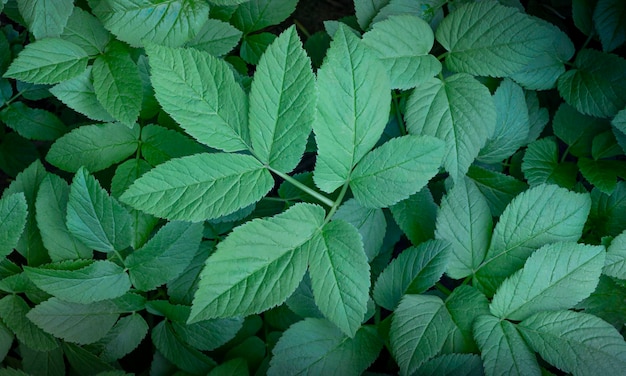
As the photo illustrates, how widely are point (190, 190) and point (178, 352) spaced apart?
1.64 ft

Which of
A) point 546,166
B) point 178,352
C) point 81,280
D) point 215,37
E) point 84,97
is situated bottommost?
point 178,352

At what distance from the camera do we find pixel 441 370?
1.19 metres

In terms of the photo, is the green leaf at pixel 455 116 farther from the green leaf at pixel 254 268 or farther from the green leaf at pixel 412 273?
the green leaf at pixel 254 268

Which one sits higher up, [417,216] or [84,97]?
[84,97]

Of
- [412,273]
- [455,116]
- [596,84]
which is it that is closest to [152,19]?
[455,116]

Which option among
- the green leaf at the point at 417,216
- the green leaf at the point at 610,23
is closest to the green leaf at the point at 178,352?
the green leaf at the point at 417,216

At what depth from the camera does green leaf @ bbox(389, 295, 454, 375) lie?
1156 mm

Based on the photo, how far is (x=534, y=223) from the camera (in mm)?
1232

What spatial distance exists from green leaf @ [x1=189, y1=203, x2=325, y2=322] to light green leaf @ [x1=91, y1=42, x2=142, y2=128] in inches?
18.0

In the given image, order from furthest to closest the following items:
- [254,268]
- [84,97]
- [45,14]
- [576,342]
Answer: [84,97] → [45,14] → [576,342] → [254,268]

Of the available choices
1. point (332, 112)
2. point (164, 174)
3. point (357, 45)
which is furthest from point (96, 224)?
point (357, 45)

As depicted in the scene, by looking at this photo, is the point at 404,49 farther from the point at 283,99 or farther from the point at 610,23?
the point at 610,23

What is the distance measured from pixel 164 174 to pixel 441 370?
2.40ft

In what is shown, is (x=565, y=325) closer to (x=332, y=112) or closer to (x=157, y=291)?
(x=332, y=112)
